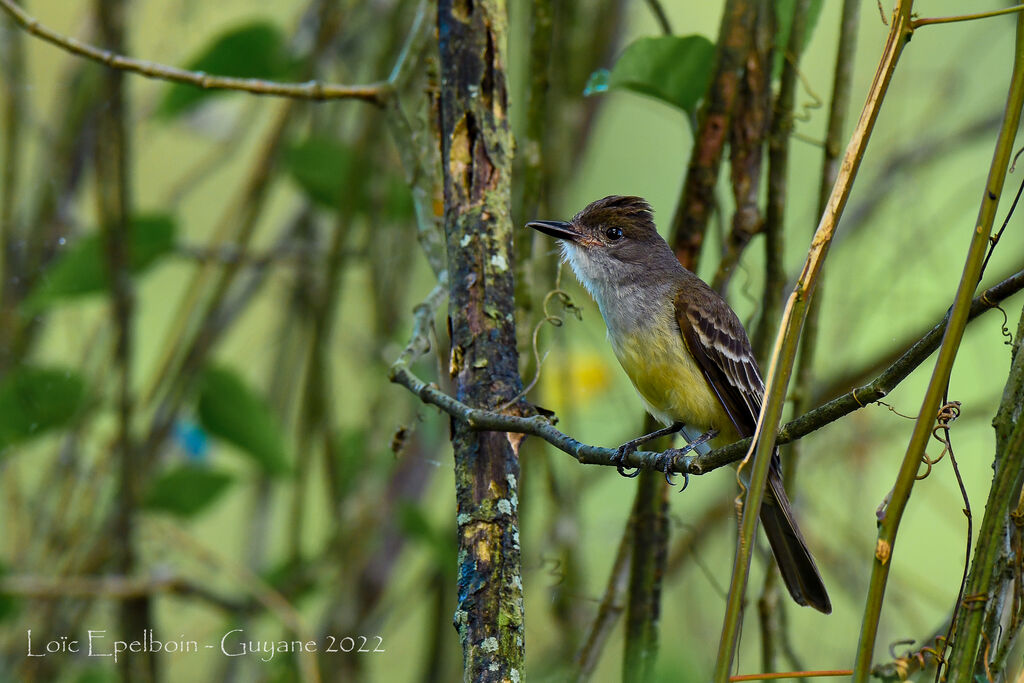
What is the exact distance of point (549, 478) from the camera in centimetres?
312

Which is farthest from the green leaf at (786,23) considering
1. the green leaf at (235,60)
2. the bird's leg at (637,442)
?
the green leaf at (235,60)

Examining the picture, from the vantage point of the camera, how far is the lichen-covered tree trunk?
5.71 feet

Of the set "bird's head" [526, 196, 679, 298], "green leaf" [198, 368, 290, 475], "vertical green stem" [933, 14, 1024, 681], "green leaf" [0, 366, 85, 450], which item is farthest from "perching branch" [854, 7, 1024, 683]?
"green leaf" [0, 366, 85, 450]

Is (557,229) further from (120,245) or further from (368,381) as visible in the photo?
(368,381)

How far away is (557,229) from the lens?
2762 millimetres

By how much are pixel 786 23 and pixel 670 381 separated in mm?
979

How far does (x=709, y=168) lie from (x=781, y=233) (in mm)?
308

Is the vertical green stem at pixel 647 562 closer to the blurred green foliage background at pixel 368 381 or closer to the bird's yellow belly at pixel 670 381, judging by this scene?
the bird's yellow belly at pixel 670 381

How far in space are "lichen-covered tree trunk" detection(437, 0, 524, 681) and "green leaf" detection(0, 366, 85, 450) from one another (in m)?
1.84

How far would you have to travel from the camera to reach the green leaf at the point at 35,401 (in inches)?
127

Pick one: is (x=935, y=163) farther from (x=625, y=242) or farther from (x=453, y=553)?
(x=453, y=553)

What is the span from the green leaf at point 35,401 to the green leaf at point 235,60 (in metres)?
0.97

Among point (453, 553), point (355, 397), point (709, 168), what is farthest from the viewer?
point (355, 397)

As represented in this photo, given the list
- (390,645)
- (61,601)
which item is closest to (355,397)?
(390,645)
